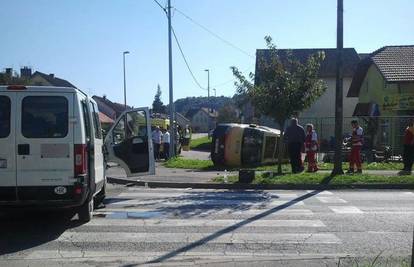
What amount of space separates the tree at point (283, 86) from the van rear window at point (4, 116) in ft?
36.0

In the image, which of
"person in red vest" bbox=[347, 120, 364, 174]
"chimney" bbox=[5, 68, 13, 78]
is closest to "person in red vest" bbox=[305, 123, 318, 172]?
"person in red vest" bbox=[347, 120, 364, 174]

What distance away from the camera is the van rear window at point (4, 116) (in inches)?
360

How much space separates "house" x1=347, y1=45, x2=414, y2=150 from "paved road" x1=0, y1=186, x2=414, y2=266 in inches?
672

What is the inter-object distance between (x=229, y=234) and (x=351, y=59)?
50.1 m

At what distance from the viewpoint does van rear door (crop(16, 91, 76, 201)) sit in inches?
359

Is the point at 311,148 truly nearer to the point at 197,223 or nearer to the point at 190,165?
the point at 190,165

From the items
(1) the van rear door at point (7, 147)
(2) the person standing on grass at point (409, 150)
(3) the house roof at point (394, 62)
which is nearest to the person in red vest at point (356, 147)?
(2) the person standing on grass at point (409, 150)

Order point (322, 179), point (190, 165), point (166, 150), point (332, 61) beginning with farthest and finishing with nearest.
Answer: point (332, 61), point (166, 150), point (190, 165), point (322, 179)

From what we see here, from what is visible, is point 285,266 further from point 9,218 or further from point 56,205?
point 9,218

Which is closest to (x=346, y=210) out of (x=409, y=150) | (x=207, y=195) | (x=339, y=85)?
(x=207, y=195)

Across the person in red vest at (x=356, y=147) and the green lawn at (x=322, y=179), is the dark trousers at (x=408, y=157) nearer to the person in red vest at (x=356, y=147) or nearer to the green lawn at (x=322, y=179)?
the person in red vest at (x=356, y=147)

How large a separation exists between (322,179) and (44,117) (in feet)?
32.4

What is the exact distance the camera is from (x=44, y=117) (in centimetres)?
922

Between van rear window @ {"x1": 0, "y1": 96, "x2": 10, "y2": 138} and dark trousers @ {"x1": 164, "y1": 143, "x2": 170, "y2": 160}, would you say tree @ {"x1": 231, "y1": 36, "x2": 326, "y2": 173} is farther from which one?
van rear window @ {"x1": 0, "y1": 96, "x2": 10, "y2": 138}
